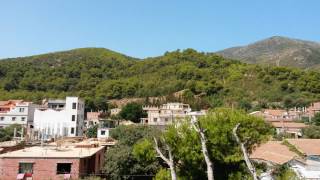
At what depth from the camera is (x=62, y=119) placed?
62.4 meters

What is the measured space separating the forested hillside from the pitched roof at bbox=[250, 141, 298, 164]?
2217 inches

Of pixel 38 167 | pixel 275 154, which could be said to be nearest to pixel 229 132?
pixel 275 154

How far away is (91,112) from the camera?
88.9 metres

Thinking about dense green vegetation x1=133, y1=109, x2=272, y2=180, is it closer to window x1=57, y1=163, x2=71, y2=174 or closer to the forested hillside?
window x1=57, y1=163, x2=71, y2=174

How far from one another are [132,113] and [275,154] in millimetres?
54380

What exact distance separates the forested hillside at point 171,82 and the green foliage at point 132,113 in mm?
15121

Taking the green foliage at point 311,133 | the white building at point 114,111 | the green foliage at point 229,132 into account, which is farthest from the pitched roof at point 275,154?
the white building at point 114,111

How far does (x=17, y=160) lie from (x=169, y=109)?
54.6 metres

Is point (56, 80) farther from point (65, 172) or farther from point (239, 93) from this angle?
point (65, 172)

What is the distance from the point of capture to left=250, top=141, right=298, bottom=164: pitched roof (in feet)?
76.2

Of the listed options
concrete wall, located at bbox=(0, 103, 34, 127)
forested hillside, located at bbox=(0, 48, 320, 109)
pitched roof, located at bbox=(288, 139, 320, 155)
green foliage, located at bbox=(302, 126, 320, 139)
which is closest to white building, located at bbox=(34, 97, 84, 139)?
concrete wall, located at bbox=(0, 103, 34, 127)

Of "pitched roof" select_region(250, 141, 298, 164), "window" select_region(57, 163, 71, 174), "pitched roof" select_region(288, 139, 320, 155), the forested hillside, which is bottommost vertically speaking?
"window" select_region(57, 163, 71, 174)

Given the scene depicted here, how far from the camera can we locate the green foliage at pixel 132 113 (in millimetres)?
77562

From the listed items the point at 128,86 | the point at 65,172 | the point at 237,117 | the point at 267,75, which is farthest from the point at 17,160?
the point at 267,75
